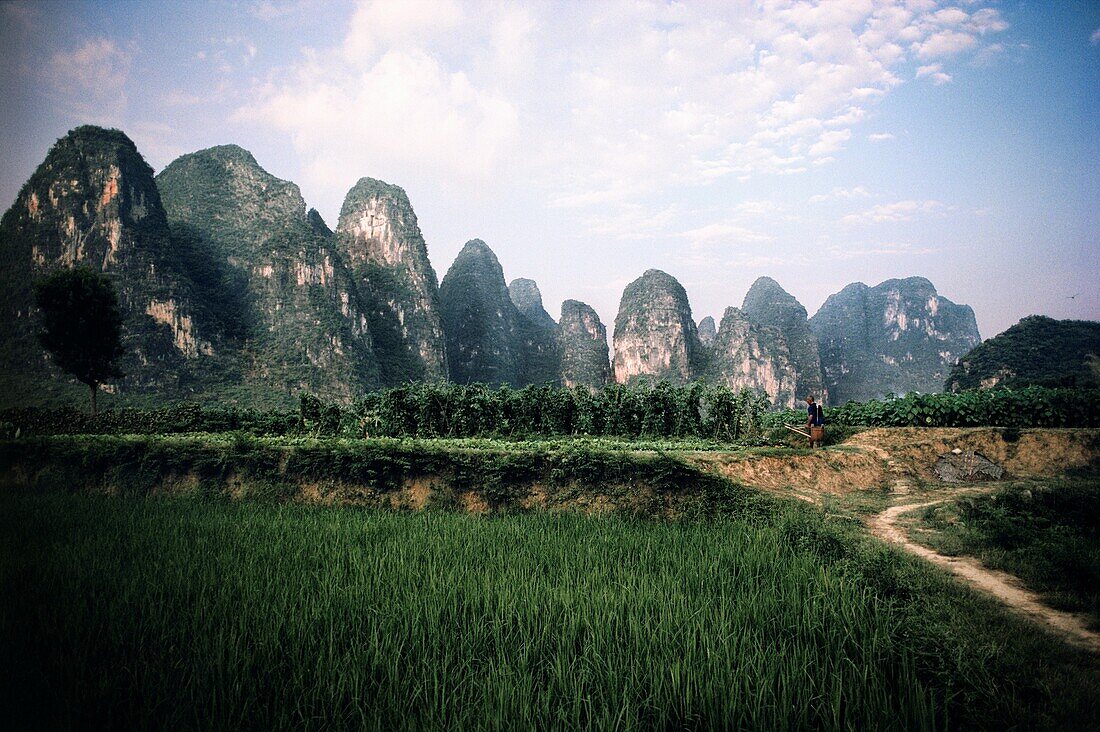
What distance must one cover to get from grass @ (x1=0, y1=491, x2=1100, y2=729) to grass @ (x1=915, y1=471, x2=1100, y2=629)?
973 mm

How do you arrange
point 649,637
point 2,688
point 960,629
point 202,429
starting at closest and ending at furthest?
point 2,688 < point 649,637 < point 960,629 < point 202,429

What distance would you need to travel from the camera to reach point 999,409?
1291cm

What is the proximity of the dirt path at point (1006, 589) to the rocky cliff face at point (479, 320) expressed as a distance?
276 feet

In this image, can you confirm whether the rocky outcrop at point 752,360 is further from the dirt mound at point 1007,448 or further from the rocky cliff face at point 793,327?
the dirt mound at point 1007,448

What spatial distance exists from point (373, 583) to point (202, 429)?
19.3 metres

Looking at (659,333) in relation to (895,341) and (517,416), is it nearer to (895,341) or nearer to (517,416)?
(895,341)

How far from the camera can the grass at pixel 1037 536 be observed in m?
4.34

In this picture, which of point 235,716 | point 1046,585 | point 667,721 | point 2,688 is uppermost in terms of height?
point 2,688

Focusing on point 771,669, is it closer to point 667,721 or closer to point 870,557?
point 667,721

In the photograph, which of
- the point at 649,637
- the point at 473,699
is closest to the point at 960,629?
the point at 649,637

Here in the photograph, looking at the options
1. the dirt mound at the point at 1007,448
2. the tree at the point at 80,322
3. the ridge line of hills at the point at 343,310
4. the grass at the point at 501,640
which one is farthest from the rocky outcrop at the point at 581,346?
the grass at the point at 501,640

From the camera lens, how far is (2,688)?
6.34ft

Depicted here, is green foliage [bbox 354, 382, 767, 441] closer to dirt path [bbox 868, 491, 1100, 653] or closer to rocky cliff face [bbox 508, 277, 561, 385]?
dirt path [bbox 868, 491, 1100, 653]

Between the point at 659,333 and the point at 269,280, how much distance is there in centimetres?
6476
